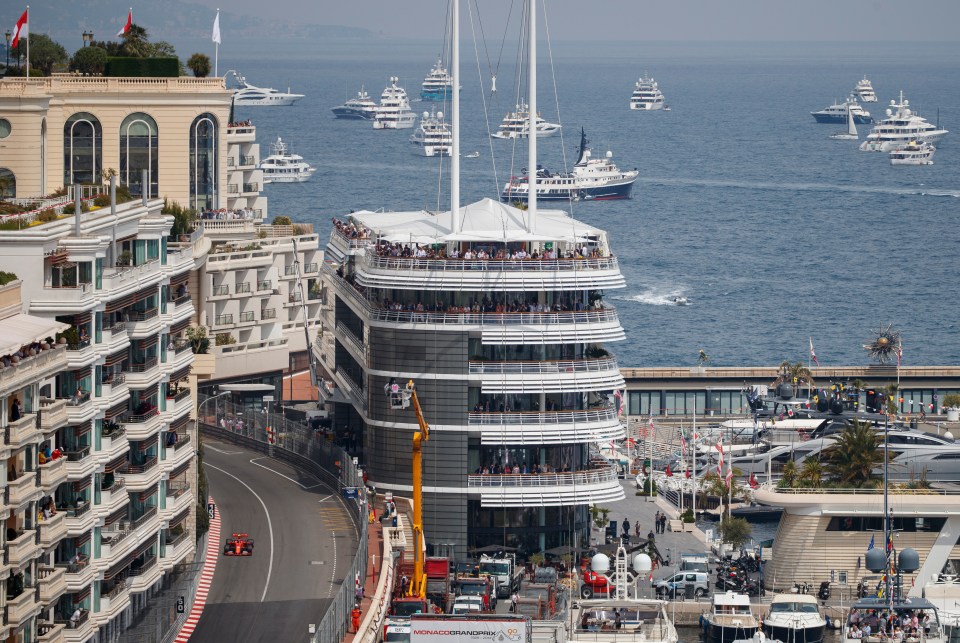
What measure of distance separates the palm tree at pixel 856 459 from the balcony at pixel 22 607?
54.2 m

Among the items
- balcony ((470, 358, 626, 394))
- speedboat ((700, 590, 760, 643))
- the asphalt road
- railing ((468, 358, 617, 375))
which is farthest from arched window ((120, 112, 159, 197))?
speedboat ((700, 590, 760, 643))

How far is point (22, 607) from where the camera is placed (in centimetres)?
6462

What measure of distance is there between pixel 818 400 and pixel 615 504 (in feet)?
80.5

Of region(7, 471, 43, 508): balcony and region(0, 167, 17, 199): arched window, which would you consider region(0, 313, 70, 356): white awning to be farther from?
region(0, 167, 17, 199): arched window

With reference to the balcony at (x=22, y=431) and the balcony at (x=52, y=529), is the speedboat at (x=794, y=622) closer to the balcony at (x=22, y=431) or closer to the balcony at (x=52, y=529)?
the balcony at (x=52, y=529)

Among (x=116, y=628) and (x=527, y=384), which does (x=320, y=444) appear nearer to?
(x=527, y=384)

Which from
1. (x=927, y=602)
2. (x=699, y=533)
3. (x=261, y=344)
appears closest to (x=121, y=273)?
(x=927, y=602)

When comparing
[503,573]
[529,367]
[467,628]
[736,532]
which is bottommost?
[736,532]

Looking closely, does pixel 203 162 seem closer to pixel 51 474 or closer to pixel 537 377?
pixel 537 377

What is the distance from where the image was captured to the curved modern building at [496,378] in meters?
105

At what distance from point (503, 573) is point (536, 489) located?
16.6ft

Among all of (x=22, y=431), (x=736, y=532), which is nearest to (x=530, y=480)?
(x=736, y=532)

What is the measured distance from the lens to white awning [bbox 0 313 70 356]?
64500mm

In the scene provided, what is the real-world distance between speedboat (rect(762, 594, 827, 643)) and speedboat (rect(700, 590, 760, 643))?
73 centimetres
